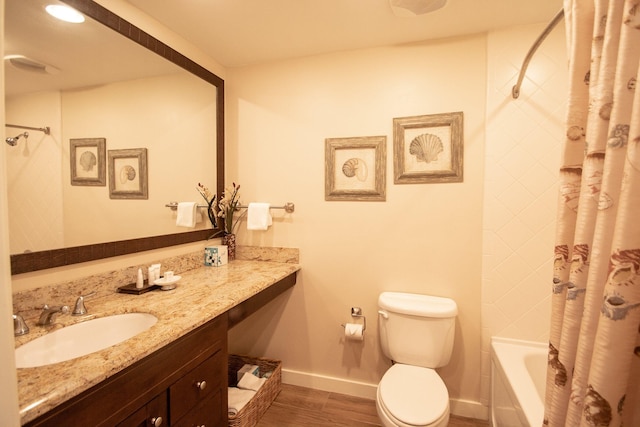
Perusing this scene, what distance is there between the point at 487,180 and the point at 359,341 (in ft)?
4.47

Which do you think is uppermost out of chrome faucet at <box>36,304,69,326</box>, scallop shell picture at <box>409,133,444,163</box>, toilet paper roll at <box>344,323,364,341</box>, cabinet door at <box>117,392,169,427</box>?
scallop shell picture at <box>409,133,444,163</box>

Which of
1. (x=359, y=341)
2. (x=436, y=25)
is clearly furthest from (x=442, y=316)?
(x=436, y=25)

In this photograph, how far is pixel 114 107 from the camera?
1445 millimetres

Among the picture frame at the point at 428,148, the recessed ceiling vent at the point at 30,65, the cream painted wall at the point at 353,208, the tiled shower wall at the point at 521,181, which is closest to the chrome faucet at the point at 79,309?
the recessed ceiling vent at the point at 30,65

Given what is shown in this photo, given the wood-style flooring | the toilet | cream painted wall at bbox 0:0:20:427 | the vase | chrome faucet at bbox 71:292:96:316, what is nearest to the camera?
cream painted wall at bbox 0:0:20:427

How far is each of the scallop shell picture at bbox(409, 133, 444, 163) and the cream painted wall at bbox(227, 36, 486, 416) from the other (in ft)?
0.52

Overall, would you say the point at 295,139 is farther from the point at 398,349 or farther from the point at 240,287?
the point at 398,349

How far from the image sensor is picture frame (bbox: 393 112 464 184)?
1.77m

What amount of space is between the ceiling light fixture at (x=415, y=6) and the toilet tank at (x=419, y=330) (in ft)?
5.33

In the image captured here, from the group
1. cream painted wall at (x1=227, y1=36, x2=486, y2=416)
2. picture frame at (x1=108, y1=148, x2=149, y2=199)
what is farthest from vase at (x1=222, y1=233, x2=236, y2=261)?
picture frame at (x1=108, y1=148, x2=149, y2=199)

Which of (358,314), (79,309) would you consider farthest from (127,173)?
(358,314)

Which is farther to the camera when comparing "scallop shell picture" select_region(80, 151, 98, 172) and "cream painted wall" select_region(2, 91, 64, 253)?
"scallop shell picture" select_region(80, 151, 98, 172)

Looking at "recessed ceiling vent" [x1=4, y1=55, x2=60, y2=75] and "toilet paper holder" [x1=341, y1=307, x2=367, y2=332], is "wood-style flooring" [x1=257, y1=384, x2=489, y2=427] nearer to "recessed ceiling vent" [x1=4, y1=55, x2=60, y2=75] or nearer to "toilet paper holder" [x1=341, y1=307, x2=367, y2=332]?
"toilet paper holder" [x1=341, y1=307, x2=367, y2=332]

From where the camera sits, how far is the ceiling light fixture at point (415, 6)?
1402 millimetres
